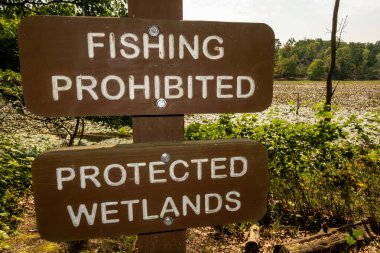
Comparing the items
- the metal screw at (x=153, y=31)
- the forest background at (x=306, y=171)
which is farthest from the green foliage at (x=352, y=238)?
the metal screw at (x=153, y=31)

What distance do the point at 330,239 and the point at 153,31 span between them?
126 inches

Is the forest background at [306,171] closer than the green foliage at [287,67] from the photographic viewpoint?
Yes

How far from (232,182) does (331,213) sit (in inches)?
152

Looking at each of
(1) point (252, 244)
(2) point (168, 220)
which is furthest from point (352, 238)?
(2) point (168, 220)

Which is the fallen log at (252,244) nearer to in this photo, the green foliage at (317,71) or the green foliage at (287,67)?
the green foliage at (287,67)

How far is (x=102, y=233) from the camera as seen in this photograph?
3.97 ft

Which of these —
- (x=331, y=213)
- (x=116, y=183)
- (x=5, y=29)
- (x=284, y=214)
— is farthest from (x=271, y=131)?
(x=5, y=29)

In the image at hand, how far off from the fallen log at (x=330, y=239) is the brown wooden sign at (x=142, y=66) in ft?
7.68

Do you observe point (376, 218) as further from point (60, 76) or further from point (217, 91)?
point (60, 76)

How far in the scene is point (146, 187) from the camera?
122 cm

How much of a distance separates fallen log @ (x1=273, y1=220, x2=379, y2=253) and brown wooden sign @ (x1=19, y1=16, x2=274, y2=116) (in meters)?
2.34

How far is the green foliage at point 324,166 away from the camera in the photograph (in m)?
4.15

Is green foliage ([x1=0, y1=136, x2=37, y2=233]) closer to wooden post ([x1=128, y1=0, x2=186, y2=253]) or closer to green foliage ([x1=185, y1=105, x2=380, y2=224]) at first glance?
wooden post ([x1=128, y1=0, x2=186, y2=253])

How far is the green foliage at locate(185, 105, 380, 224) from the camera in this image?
4.15 metres
